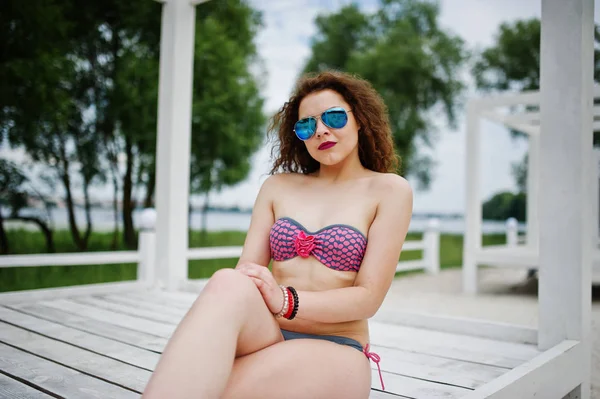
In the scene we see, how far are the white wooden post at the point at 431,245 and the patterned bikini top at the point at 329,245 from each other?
876cm

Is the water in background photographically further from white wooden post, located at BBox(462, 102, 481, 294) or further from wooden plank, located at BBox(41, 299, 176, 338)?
wooden plank, located at BBox(41, 299, 176, 338)

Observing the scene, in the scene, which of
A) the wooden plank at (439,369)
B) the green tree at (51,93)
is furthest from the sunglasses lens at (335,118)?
the green tree at (51,93)

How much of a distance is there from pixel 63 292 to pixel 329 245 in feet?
9.86

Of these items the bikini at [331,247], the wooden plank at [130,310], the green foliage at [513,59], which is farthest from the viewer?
the green foliage at [513,59]

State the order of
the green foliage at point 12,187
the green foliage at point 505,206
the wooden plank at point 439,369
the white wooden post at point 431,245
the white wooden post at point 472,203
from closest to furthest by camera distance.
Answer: the wooden plank at point 439,369 < the green foliage at point 12,187 < the white wooden post at point 472,203 < the white wooden post at point 431,245 < the green foliage at point 505,206

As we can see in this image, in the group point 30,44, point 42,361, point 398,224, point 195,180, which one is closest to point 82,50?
point 30,44

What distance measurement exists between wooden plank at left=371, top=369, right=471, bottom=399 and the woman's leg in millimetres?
796

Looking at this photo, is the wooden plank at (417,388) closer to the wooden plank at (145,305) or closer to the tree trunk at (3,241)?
the wooden plank at (145,305)

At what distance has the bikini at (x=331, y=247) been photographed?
160 centimetres

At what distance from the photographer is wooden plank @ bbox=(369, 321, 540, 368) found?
8.20ft

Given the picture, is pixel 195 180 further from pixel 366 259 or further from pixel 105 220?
pixel 366 259

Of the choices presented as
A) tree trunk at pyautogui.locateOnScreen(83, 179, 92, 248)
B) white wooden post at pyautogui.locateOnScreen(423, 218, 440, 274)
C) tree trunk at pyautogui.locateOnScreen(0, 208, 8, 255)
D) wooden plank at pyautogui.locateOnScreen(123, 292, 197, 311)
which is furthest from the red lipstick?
white wooden post at pyautogui.locateOnScreen(423, 218, 440, 274)

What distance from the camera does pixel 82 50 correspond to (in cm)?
782

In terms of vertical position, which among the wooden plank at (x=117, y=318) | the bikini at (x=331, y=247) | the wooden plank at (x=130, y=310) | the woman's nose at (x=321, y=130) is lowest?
the wooden plank at (x=130, y=310)
